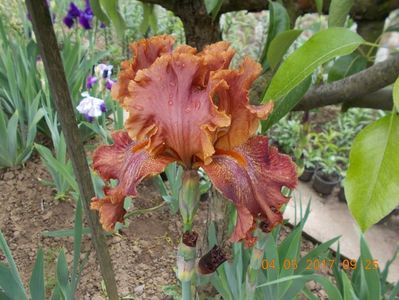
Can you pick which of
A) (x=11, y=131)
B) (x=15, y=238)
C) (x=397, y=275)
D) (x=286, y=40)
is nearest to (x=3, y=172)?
→ (x=11, y=131)

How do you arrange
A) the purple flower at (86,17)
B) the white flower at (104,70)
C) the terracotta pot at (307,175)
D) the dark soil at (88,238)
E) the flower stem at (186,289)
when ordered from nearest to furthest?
1. the flower stem at (186,289)
2. the dark soil at (88,238)
3. the white flower at (104,70)
4. the purple flower at (86,17)
5. the terracotta pot at (307,175)

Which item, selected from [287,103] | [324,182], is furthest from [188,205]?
[324,182]

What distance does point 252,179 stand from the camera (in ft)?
2.15

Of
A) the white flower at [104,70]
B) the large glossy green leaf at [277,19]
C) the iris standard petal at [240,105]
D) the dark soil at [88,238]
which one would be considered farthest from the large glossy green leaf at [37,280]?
the white flower at [104,70]

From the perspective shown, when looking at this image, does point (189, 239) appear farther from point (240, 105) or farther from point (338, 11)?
point (338, 11)

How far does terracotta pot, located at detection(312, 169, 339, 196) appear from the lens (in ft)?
7.70

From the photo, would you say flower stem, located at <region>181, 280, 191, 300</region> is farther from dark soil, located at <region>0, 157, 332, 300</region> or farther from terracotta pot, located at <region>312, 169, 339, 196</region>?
terracotta pot, located at <region>312, 169, 339, 196</region>

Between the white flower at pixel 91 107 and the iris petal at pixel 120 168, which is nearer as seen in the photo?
the iris petal at pixel 120 168

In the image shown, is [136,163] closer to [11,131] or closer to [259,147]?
[259,147]

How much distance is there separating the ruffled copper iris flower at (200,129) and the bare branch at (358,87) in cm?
31

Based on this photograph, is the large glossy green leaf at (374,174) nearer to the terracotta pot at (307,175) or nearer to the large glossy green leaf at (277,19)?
the large glossy green leaf at (277,19)

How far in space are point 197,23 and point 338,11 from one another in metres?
0.49

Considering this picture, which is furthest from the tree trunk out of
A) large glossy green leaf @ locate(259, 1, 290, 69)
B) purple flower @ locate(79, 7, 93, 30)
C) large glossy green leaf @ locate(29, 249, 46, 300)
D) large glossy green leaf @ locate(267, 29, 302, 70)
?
purple flower @ locate(79, 7, 93, 30)

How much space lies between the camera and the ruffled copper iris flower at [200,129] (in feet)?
2.05
